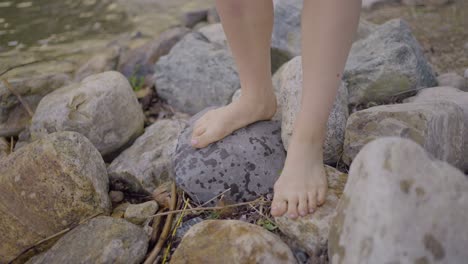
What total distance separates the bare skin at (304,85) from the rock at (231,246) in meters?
0.16

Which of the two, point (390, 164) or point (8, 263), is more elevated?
point (390, 164)

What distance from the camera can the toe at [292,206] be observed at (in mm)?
1577

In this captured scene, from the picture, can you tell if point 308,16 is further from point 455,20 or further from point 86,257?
point 455,20

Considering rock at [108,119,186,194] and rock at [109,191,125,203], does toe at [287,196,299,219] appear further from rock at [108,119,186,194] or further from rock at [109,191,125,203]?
rock at [109,191,125,203]

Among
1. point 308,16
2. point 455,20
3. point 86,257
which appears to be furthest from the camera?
point 455,20

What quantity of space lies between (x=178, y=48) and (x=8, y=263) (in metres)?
1.95

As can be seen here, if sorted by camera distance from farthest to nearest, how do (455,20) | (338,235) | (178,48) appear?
(455,20) < (178,48) < (338,235)

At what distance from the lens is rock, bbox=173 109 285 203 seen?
1876mm

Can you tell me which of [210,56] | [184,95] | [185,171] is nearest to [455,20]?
[210,56]

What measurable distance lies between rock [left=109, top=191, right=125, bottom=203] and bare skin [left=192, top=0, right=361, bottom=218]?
1.63 feet

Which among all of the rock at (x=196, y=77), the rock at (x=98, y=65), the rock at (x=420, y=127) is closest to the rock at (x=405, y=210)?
the rock at (x=420, y=127)

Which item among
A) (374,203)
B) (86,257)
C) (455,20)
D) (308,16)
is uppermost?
(308,16)

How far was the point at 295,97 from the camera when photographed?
6.48 feet

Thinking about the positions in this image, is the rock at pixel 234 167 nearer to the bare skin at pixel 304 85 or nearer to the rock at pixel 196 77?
the bare skin at pixel 304 85
